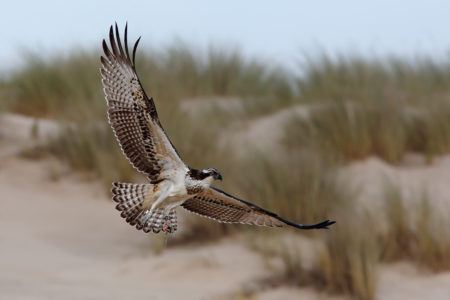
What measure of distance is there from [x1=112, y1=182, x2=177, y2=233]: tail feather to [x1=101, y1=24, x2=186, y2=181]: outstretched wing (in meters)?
0.16

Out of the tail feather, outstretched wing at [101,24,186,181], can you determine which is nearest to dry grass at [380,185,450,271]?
the tail feather

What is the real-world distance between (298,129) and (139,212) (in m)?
6.76

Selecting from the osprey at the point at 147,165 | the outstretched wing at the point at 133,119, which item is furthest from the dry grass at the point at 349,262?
the outstretched wing at the point at 133,119

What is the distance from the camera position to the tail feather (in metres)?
3.30

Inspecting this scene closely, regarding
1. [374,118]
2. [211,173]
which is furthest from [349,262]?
[211,173]

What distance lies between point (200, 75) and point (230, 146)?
4.46m

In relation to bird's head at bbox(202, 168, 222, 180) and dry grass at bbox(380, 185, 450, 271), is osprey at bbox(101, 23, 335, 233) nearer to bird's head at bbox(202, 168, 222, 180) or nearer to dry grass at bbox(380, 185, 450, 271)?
bird's head at bbox(202, 168, 222, 180)

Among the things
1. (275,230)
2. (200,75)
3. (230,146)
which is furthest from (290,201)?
(200,75)

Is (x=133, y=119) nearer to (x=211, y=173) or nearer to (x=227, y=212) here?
(x=211, y=173)

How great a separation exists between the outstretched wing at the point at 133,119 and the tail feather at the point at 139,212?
6.5 inches

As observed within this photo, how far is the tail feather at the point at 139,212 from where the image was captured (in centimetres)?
330

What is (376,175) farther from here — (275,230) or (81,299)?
(81,299)

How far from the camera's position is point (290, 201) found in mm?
7711

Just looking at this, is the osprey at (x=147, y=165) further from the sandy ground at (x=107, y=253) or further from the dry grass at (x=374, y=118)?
the dry grass at (x=374, y=118)
